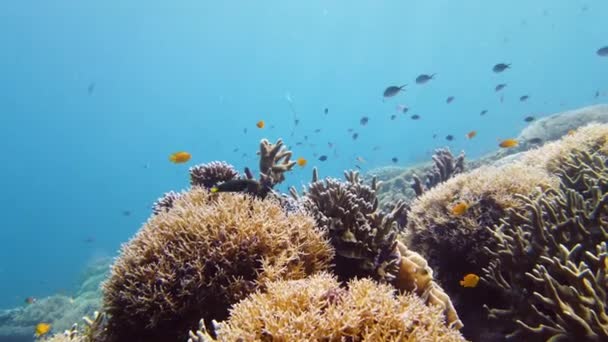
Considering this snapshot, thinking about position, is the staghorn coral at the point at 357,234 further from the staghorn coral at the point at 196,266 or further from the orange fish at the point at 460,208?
the orange fish at the point at 460,208

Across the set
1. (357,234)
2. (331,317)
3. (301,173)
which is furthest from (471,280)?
(301,173)

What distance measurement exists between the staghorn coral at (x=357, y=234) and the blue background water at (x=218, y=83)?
84.9 meters

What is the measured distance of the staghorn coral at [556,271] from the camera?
3.05 meters

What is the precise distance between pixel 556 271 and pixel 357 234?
200 cm

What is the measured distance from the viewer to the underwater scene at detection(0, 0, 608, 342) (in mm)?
3205

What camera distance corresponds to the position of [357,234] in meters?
4.28

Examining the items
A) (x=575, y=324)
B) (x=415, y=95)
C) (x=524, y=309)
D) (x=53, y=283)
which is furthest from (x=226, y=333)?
(x=415, y=95)

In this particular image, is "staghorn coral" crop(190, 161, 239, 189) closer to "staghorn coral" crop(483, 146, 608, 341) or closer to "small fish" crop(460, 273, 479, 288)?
"small fish" crop(460, 273, 479, 288)

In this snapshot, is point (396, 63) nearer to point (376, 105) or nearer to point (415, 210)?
point (376, 105)

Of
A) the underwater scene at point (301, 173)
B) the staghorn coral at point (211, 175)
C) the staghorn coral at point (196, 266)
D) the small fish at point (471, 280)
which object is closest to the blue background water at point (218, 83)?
the underwater scene at point (301, 173)

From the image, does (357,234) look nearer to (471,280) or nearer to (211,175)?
(471,280)

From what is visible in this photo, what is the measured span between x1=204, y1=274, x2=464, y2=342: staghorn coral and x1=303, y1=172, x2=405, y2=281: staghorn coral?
1.52 metres

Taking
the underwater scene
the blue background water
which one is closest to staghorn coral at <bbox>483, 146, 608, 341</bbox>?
the underwater scene

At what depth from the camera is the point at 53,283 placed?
142 feet
